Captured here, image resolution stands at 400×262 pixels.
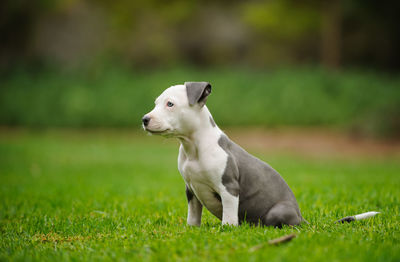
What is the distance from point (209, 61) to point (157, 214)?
22.6m

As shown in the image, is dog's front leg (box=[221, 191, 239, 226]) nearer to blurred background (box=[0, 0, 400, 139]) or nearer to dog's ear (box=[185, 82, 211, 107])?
dog's ear (box=[185, 82, 211, 107])

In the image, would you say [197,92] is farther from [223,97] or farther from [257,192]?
[223,97]

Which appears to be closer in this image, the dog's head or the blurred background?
the dog's head

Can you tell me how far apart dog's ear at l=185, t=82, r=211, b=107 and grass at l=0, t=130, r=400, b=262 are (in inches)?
49.0

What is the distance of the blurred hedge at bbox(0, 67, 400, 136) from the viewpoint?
685 inches

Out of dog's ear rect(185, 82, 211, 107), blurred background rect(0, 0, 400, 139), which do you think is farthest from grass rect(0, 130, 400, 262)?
blurred background rect(0, 0, 400, 139)

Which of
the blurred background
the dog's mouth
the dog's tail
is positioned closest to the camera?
the dog's mouth

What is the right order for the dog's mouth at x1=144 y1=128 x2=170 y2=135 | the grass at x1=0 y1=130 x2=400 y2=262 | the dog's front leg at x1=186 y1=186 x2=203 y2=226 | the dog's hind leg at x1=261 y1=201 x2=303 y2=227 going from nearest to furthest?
the grass at x1=0 y1=130 x2=400 y2=262, the dog's mouth at x1=144 y1=128 x2=170 y2=135, the dog's hind leg at x1=261 y1=201 x2=303 y2=227, the dog's front leg at x1=186 y1=186 x2=203 y2=226

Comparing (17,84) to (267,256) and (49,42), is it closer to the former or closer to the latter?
(49,42)

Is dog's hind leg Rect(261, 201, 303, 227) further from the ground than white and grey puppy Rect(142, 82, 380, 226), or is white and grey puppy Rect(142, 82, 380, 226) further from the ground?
white and grey puppy Rect(142, 82, 380, 226)

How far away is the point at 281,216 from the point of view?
4.05m

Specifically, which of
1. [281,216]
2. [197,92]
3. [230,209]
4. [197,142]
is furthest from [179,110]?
[281,216]

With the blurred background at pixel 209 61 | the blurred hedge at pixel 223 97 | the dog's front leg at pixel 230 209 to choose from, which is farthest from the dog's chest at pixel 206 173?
the blurred hedge at pixel 223 97

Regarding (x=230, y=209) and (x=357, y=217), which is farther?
(x=357, y=217)
